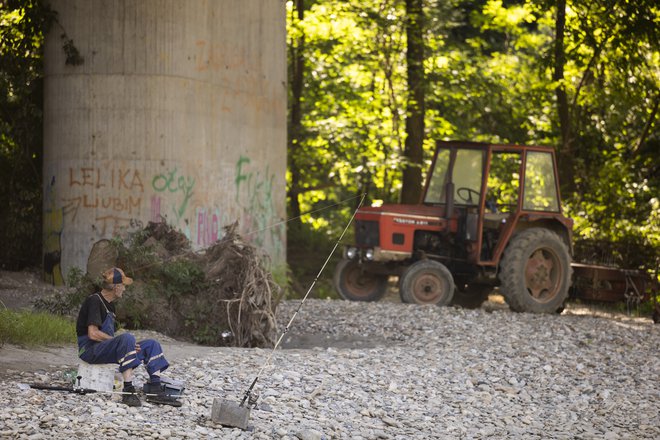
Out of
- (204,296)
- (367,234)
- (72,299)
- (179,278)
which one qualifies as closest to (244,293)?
(204,296)

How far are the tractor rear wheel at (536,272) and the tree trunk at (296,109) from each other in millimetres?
8442

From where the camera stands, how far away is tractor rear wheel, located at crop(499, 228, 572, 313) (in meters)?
16.0

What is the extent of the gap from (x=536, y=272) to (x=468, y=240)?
117 centimetres

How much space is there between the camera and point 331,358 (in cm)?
1089

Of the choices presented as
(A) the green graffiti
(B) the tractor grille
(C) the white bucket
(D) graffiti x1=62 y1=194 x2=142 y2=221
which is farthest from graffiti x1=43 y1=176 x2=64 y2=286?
(C) the white bucket

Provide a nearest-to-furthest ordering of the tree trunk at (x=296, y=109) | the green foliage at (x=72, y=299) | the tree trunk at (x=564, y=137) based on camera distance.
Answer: the green foliage at (x=72, y=299) < the tree trunk at (x=564, y=137) < the tree trunk at (x=296, y=109)

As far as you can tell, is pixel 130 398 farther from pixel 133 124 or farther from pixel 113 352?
pixel 133 124

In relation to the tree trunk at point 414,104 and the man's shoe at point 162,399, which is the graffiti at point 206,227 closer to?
the tree trunk at point 414,104

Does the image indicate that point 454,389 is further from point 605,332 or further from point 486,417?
point 605,332

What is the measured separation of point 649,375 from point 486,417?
10.5 feet

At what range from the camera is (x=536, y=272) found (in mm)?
16469

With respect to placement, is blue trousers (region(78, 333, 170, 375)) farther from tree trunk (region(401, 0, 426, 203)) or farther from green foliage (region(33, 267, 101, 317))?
tree trunk (region(401, 0, 426, 203))

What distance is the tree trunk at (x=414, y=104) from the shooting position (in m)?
23.2

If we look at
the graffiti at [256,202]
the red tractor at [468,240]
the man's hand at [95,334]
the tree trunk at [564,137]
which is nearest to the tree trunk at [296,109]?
the tree trunk at [564,137]
